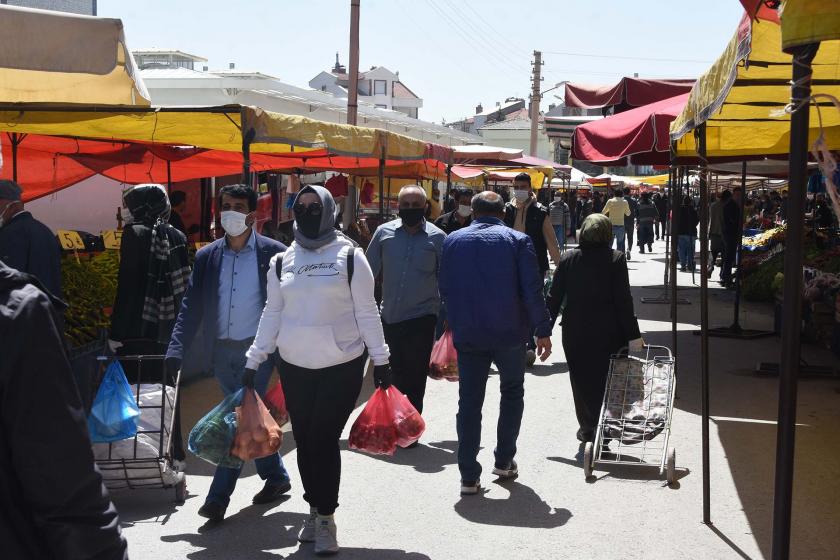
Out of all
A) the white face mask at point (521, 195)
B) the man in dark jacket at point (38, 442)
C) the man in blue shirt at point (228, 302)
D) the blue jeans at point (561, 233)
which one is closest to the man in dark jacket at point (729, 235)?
the blue jeans at point (561, 233)

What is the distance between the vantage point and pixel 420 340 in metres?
7.39

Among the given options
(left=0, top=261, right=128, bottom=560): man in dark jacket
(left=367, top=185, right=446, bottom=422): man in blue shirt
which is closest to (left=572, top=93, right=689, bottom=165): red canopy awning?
(left=367, top=185, right=446, bottom=422): man in blue shirt

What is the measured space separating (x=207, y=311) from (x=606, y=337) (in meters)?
2.67

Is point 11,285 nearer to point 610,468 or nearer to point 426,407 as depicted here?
point 610,468

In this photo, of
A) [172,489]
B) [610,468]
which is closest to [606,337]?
[610,468]

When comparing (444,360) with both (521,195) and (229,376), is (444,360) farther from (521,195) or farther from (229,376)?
(521,195)

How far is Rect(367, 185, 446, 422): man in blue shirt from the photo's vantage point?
7.31 metres

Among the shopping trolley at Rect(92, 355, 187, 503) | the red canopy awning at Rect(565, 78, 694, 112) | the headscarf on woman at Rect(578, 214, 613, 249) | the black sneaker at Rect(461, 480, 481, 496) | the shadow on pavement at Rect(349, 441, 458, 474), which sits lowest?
the shadow on pavement at Rect(349, 441, 458, 474)

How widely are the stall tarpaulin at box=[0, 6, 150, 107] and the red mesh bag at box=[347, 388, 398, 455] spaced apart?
2.25m

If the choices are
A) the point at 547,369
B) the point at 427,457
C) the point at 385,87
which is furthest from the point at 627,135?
the point at 385,87

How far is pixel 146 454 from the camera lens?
5.88m

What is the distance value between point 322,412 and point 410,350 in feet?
7.76

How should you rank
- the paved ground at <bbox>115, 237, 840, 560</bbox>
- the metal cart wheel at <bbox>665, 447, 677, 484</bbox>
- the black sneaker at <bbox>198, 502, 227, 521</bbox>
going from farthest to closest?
the metal cart wheel at <bbox>665, 447, 677, 484</bbox>
the black sneaker at <bbox>198, 502, 227, 521</bbox>
the paved ground at <bbox>115, 237, 840, 560</bbox>

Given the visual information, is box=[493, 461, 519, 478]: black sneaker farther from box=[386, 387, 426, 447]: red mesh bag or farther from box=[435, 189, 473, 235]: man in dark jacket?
box=[435, 189, 473, 235]: man in dark jacket
